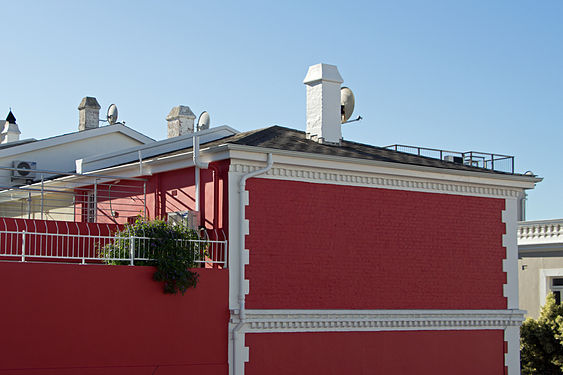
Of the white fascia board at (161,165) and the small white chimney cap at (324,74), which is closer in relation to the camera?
the white fascia board at (161,165)

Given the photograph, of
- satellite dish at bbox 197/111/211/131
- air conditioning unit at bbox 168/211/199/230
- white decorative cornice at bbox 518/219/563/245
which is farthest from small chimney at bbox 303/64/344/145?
satellite dish at bbox 197/111/211/131

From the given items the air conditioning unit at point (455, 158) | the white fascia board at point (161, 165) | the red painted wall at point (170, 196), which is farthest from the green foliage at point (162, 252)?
the air conditioning unit at point (455, 158)

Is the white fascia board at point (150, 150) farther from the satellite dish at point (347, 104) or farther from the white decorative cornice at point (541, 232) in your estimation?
the white decorative cornice at point (541, 232)

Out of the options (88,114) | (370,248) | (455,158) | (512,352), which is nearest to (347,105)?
(455,158)

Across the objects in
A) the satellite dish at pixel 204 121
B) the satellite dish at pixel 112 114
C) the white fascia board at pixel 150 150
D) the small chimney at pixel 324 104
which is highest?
the satellite dish at pixel 112 114

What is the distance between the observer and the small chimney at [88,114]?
1250 inches

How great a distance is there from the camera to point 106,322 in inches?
579

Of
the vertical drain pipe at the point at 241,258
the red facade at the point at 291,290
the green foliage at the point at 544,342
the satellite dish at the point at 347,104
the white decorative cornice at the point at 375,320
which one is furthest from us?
the green foliage at the point at 544,342

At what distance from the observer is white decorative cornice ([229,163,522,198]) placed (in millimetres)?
17016

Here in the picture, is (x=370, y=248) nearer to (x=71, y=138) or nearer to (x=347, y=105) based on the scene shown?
(x=347, y=105)

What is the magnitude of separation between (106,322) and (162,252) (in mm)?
1642

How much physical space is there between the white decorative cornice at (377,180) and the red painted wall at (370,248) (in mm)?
135

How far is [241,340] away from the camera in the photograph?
16.1 metres

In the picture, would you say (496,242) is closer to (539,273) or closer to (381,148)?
(381,148)
